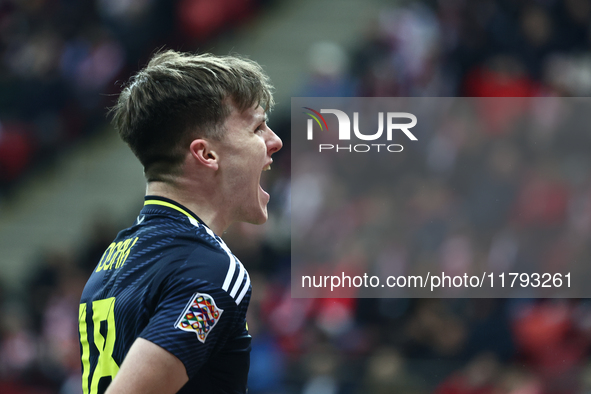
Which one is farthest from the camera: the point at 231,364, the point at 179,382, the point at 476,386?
the point at 476,386

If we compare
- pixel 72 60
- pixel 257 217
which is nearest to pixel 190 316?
pixel 257 217

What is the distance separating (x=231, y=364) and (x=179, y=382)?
7.5 inches

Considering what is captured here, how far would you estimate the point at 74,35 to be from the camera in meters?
9.12

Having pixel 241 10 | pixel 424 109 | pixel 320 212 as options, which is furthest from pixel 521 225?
pixel 241 10

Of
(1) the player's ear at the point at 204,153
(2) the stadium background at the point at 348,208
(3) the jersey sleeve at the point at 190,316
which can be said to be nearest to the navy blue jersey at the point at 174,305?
(3) the jersey sleeve at the point at 190,316

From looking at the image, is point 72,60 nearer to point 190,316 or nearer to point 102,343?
point 102,343

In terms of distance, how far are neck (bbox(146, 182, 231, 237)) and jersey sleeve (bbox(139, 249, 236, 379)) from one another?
0.29 metres

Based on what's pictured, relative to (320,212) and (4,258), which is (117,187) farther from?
(320,212)

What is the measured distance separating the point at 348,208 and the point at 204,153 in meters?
4.76

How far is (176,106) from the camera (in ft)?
5.57

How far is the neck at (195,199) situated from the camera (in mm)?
1742

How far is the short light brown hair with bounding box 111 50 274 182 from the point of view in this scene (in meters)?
1.70

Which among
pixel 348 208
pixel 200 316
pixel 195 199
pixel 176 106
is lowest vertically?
pixel 348 208

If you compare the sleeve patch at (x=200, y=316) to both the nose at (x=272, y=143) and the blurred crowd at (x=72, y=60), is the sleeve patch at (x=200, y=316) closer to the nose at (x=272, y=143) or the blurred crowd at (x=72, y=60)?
the nose at (x=272, y=143)
